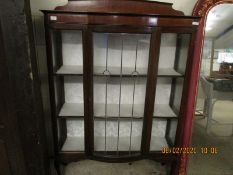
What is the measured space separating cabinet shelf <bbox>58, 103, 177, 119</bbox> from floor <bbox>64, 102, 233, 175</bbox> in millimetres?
439

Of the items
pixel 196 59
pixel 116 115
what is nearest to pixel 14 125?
pixel 116 115

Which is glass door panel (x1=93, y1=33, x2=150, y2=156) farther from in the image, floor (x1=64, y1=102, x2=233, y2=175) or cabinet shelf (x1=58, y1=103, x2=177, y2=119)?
floor (x1=64, y1=102, x2=233, y2=175)

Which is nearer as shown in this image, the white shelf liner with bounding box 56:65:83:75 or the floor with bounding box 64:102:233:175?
the white shelf liner with bounding box 56:65:83:75

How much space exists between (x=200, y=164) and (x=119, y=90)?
3.69ft

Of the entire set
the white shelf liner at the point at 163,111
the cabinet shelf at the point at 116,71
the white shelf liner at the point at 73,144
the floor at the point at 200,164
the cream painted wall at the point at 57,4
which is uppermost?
the cream painted wall at the point at 57,4

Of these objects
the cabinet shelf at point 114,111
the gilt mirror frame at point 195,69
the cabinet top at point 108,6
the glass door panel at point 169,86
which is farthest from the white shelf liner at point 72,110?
the gilt mirror frame at point 195,69

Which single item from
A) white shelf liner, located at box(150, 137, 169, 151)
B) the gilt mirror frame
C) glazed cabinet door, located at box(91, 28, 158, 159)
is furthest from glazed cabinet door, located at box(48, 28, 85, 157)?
the gilt mirror frame

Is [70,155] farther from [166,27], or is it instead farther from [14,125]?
[166,27]

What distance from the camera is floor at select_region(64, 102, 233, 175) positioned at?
188 cm

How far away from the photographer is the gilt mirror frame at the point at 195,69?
1.51 meters

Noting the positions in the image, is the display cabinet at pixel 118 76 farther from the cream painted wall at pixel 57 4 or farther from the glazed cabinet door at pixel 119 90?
the cream painted wall at pixel 57 4

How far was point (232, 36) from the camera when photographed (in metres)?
1.59

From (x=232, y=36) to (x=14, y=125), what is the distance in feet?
5.86
